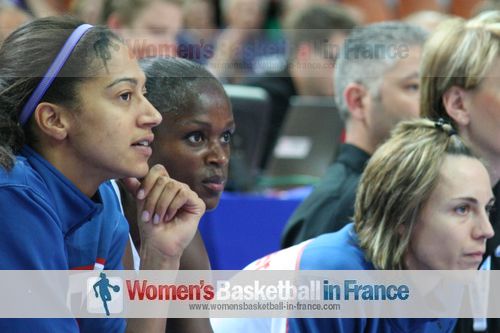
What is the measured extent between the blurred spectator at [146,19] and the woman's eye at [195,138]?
7.24ft

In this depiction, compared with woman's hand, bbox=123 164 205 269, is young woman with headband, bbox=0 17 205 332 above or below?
above

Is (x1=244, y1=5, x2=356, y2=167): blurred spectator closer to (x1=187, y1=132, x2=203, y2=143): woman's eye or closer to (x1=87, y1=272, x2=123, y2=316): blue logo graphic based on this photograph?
(x1=187, y1=132, x2=203, y2=143): woman's eye

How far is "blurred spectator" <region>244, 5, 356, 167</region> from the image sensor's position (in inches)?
217

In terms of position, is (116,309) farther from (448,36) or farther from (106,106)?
(448,36)

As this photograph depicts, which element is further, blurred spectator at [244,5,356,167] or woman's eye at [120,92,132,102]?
blurred spectator at [244,5,356,167]

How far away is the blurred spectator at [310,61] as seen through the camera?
5500mm

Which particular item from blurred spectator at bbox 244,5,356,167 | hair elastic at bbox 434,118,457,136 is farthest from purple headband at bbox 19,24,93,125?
blurred spectator at bbox 244,5,356,167

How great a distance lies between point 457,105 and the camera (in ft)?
9.82

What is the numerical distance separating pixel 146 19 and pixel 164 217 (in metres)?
2.73

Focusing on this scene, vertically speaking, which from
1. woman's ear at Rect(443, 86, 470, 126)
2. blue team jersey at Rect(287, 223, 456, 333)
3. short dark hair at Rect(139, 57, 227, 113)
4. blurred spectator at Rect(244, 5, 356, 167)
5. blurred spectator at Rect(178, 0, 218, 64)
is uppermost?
short dark hair at Rect(139, 57, 227, 113)

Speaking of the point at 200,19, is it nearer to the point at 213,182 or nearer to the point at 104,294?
the point at 213,182

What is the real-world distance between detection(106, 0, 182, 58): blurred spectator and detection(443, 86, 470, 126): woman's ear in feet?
6.01

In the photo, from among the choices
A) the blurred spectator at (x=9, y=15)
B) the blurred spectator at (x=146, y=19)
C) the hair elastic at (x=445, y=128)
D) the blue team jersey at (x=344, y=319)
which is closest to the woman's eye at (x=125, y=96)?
the blue team jersey at (x=344, y=319)

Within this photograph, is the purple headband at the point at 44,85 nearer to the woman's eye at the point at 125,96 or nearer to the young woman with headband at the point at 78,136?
the young woman with headband at the point at 78,136
